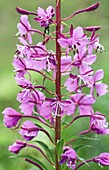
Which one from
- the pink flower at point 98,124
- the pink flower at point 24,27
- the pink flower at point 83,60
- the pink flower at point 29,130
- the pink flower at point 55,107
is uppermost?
the pink flower at point 24,27

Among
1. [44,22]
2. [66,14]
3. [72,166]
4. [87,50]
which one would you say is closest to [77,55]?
[87,50]

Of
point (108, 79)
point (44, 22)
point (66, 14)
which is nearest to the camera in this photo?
point (44, 22)

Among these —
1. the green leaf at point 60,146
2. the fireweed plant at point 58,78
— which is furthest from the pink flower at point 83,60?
the green leaf at point 60,146

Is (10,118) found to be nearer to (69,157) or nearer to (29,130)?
(29,130)

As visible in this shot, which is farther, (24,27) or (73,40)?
(24,27)

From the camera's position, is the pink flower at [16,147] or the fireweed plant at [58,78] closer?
the fireweed plant at [58,78]

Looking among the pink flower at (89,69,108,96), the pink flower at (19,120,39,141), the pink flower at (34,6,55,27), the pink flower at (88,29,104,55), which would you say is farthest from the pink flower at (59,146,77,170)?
the pink flower at (34,6,55,27)

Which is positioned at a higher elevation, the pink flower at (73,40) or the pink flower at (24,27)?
the pink flower at (24,27)

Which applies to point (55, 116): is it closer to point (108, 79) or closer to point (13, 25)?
point (108, 79)

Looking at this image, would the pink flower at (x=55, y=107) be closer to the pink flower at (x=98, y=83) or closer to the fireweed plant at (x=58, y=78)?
the fireweed plant at (x=58, y=78)

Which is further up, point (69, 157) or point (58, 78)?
point (58, 78)

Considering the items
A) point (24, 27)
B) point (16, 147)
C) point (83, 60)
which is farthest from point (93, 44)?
point (16, 147)
